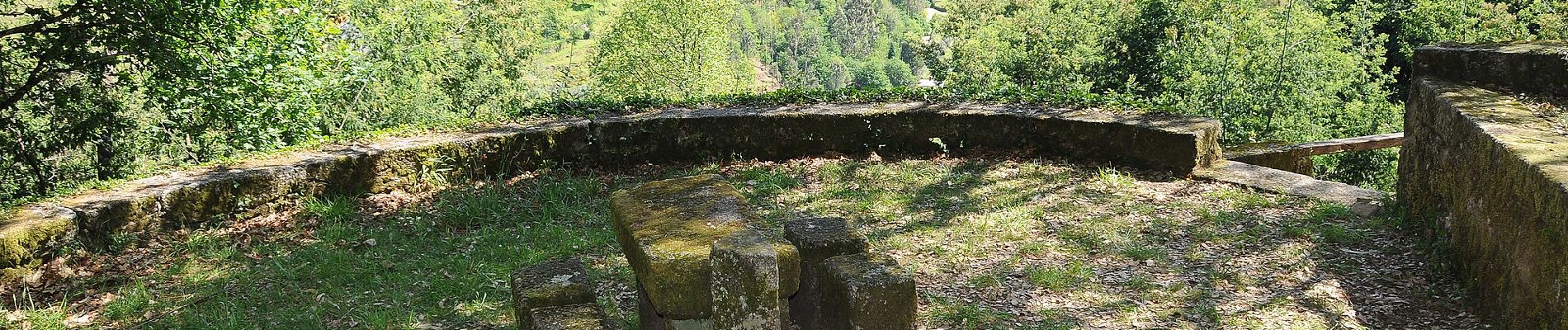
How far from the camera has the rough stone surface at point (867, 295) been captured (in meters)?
3.29

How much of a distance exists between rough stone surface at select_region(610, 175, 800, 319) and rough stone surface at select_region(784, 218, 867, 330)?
9.3 inches

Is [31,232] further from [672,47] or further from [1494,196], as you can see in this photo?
[672,47]

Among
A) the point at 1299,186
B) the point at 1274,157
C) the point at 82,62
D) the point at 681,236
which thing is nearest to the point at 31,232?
the point at 82,62

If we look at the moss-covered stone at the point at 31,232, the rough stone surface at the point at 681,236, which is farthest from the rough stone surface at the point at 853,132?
the rough stone surface at the point at 681,236

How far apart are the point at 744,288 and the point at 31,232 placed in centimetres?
429

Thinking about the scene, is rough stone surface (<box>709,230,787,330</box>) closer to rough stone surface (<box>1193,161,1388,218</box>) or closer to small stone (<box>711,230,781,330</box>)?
small stone (<box>711,230,781,330</box>)

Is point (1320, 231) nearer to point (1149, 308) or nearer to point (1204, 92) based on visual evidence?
point (1149, 308)

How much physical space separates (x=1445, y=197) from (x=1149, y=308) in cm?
196

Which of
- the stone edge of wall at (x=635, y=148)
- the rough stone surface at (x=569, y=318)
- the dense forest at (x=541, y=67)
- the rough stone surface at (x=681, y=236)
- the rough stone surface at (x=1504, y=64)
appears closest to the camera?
the rough stone surface at (x=681, y=236)

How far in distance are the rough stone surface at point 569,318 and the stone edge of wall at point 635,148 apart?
11.5ft

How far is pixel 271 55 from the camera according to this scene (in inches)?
331

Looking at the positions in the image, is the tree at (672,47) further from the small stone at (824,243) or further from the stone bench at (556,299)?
the small stone at (824,243)

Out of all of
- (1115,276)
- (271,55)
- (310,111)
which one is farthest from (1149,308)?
(310,111)

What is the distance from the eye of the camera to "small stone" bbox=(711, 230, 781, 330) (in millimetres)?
2879
